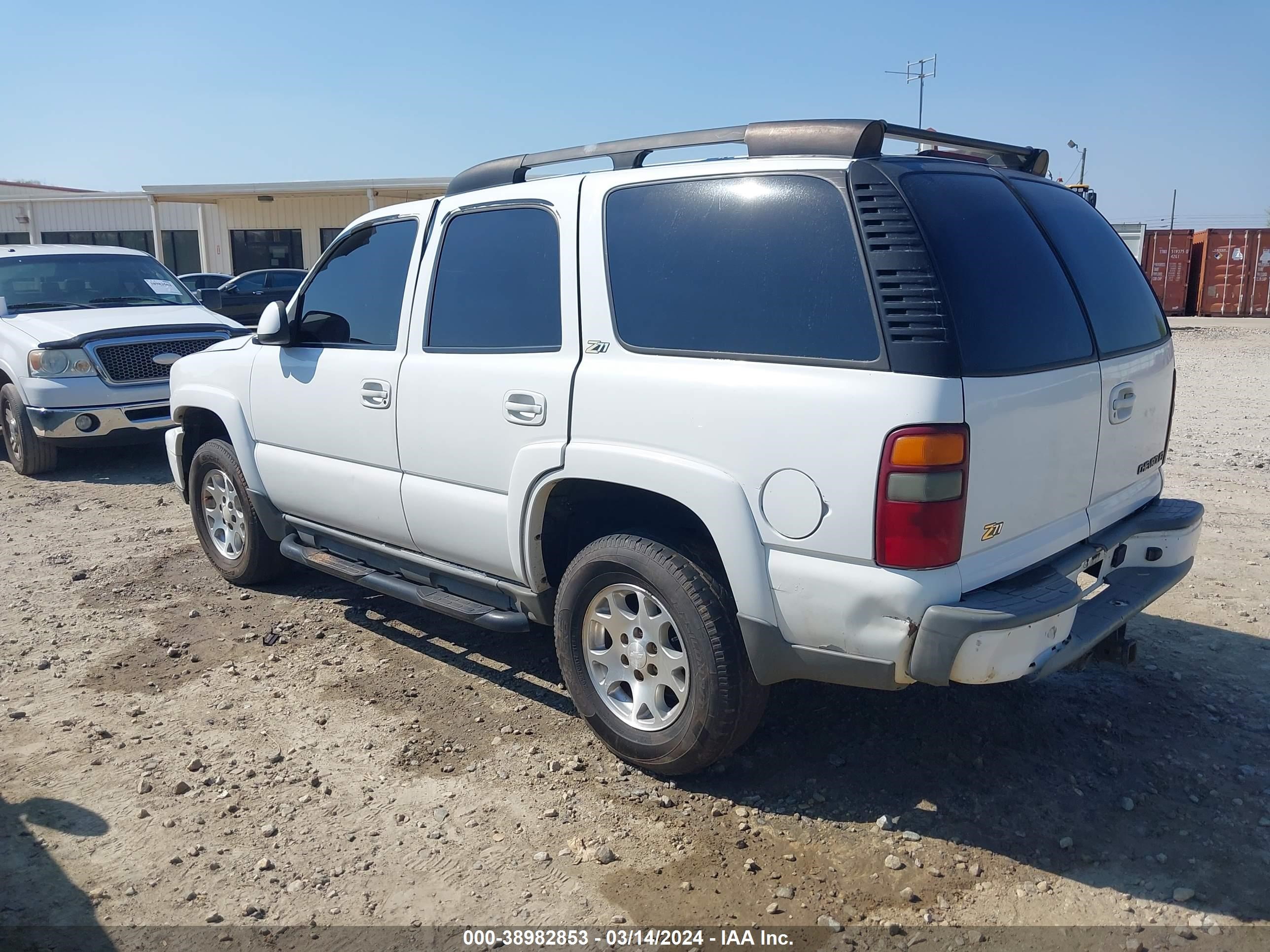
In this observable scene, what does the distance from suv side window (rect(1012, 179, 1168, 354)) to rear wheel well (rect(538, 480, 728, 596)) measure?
1570 mm

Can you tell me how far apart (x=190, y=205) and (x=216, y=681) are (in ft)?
123

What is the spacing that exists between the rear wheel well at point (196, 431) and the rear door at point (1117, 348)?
451 cm

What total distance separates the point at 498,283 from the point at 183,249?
39706 mm

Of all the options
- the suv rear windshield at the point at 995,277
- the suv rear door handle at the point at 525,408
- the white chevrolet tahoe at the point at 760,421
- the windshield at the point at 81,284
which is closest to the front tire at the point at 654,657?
the white chevrolet tahoe at the point at 760,421

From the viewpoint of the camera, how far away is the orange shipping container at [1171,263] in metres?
29.6

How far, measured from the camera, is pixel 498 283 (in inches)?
161

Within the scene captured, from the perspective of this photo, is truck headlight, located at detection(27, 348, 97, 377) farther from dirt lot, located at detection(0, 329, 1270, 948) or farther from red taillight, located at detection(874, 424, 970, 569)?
red taillight, located at detection(874, 424, 970, 569)

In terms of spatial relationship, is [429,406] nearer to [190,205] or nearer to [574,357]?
[574,357]

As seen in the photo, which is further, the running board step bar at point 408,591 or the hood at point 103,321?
the hood at point 103,321

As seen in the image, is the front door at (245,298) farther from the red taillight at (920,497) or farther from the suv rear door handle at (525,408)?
the red taillight at (920,497)

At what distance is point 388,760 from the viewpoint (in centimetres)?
385

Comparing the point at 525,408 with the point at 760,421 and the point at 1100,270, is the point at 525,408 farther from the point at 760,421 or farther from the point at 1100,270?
the point at 1100,270

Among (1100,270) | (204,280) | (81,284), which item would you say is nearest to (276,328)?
(1100,270)

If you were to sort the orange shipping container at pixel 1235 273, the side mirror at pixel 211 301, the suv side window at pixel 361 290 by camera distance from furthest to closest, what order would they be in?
the orange shipping container at pixel 1235 273 → the side mirror at pixel 211 301 → the suv side window at pixel 361 290
